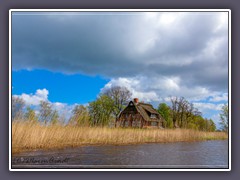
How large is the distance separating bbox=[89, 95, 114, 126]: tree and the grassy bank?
19cm

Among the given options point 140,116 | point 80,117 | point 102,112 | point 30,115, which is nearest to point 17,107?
point 30,115

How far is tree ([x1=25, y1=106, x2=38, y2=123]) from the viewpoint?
→ 4.59m

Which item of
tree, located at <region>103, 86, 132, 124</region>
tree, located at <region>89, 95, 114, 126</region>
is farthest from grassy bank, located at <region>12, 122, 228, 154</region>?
tree, located at <region>103, 86, 132, 124</region>

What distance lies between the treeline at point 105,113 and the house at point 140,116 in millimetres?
117

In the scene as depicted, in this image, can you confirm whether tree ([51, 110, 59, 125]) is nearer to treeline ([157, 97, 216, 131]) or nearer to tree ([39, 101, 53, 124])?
tree ([39, 101, 53, 124])

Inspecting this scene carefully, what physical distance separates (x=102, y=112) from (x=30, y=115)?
6.18ft

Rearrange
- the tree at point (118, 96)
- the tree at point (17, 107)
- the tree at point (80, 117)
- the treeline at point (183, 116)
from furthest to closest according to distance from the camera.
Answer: the treeline at point (183, 116) < the tree at point (118, 96) < the tree at point (80, 117) < the tree at point (17, 107)

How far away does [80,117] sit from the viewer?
5.38m

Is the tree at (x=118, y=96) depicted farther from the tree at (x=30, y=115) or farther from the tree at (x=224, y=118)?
the tree at (x=224, y=118)

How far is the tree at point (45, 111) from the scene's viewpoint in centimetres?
455

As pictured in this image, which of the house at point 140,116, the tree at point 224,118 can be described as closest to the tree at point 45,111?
the house at point 140,116
